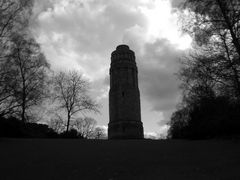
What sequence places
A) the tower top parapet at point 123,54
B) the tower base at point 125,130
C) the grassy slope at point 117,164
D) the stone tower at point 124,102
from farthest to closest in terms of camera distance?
the tower top parapet at point 123,54 → the stone tower at point 124,102 → the tower base at point 125,130 → the grassy slope at point 117,164

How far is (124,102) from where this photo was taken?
35531 millimetres

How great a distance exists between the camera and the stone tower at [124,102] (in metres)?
34.6

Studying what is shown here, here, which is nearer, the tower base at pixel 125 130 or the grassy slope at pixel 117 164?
the grassy slope at pixel 117 164

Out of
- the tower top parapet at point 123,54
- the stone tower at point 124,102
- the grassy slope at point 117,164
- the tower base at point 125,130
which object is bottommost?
the grassy slope at point 117,164

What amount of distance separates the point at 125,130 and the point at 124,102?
407 cm

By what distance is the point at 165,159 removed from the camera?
11.4m

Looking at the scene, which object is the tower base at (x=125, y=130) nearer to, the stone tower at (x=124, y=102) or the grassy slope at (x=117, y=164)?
the stone tower at (x=124, y=102)

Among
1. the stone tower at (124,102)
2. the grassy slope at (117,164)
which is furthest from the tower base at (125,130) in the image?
the grassy slope at (117,164)

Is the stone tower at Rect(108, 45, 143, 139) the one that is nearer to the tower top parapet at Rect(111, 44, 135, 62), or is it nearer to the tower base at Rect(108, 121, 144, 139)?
the tower base at Rect(108, 121, 144, 139)

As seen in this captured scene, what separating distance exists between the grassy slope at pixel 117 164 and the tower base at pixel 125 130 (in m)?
20.7

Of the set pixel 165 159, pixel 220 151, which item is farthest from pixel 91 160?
pixel 220 151

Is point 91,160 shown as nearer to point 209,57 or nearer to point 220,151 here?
point 220,151

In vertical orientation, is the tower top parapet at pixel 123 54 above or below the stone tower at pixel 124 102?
above

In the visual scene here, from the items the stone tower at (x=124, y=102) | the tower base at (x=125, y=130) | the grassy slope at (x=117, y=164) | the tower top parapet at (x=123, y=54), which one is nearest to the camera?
the grassy slope at (x=117, y=164)
